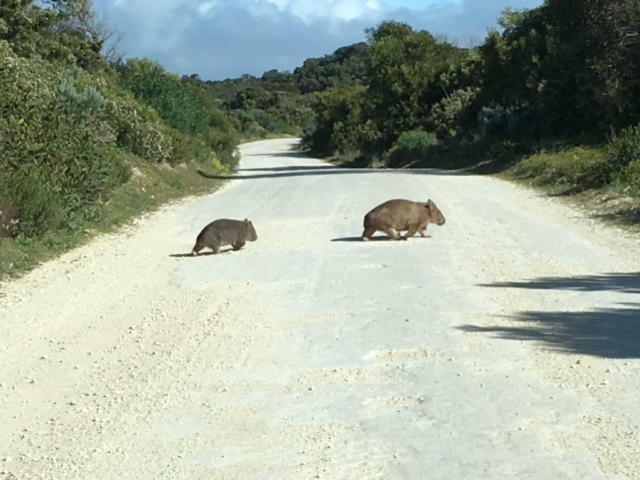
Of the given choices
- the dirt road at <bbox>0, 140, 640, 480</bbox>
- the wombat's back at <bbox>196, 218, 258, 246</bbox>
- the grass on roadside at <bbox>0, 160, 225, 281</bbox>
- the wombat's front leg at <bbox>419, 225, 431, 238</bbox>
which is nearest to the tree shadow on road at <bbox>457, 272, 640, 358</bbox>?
the dirt road at <bbox>0, 140, 640, 480</bbox>

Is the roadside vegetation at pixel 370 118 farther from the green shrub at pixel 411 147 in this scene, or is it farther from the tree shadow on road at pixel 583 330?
the tree shadow on road at pixel 583 330

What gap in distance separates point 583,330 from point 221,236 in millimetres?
6956

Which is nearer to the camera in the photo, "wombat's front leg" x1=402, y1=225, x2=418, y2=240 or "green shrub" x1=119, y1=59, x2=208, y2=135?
"wombat's front leg" x1=402, y1=225, x2=418, y2=240

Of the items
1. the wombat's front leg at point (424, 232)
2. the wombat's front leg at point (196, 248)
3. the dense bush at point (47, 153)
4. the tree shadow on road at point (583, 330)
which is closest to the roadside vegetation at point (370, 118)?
the dense bush at point (47, 153)

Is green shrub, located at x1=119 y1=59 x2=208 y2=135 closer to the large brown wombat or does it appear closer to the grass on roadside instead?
the grass on roadside

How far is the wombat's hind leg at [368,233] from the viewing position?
16.0 metres

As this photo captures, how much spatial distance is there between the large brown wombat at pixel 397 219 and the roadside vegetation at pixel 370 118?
449cm

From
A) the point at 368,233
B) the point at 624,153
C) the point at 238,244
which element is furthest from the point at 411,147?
the point at 238,244

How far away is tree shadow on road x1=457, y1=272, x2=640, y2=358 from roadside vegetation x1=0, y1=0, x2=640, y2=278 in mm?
7170

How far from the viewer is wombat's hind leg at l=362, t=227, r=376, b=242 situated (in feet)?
52.4

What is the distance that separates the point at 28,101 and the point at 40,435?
Result: 13.6 metres

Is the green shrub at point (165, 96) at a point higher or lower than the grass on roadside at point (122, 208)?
higher

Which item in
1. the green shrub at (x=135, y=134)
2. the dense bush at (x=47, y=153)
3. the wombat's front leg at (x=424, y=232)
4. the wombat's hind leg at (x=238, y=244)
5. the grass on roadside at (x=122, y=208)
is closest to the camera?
the grass on roadside at (x=122, y=208)

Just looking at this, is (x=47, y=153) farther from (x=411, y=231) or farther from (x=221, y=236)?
(x=411, y=231)
